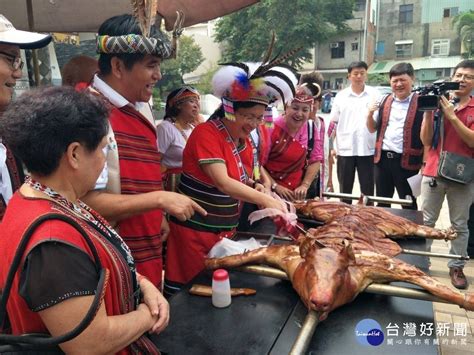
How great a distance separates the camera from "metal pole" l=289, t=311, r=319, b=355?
1.22 metres

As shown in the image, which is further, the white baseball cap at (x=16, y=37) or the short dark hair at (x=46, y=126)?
the white baseball cap at (x=16, y=37)

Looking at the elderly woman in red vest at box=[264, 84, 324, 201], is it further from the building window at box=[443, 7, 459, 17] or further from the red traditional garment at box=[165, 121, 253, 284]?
the building window at box=[443, 7, 459, 17]

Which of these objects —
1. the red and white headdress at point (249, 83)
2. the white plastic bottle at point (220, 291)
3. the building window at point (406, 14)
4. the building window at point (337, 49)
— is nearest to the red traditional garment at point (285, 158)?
the red and white headdress at point (249, 83)

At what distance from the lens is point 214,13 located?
3555 millimetres

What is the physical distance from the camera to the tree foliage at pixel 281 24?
25938 millimetres

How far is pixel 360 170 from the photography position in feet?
17.6

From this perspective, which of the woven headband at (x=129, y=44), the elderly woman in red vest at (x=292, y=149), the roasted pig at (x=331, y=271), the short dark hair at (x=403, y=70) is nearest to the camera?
the roasted pig at (x=331, y=271)

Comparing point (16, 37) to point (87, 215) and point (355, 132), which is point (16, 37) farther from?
point (355, 132)

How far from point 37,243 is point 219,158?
138 cm

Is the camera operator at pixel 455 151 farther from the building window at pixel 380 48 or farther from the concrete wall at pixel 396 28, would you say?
the building window at pixel 380 48

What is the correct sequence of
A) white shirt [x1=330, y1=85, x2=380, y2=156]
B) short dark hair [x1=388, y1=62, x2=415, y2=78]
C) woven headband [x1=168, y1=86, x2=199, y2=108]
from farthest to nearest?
white shirt [x1=330, y1=85, x2=380, y2=156] → short dark hair [x1=388, y1=62, x2=415, y2=78] → woven headband [x1=168, y1=86, x2=199, y2=108]

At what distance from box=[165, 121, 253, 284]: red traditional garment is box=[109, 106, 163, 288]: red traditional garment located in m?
0.26

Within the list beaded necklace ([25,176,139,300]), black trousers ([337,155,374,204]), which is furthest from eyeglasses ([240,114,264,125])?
→ black trousers ([337,155,374,204])

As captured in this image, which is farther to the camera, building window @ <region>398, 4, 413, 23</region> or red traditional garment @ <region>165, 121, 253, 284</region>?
building window @ <region>398, 4, 413, 23</region>
